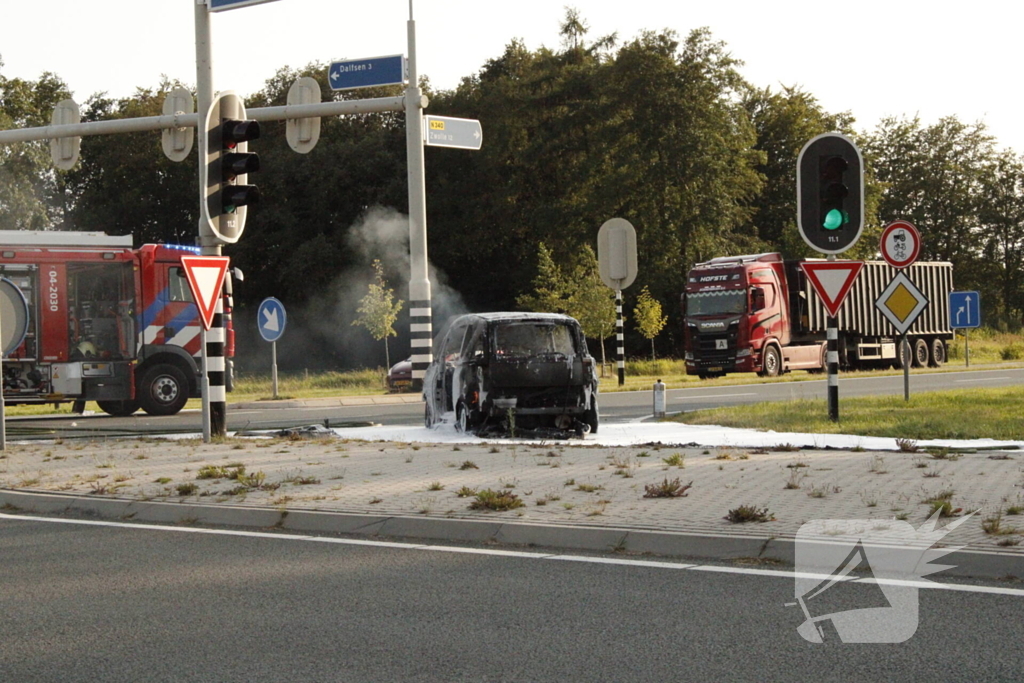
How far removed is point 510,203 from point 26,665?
5170 cm

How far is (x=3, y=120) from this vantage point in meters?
51.6

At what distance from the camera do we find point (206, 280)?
15.0 metres

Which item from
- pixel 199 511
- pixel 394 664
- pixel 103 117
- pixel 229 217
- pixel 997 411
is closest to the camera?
pixel 394 664

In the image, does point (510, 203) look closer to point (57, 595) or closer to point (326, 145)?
point (326, 145)

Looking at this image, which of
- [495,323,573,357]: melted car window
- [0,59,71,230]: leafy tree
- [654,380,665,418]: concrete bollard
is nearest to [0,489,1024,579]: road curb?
[495,323,573,357]: melted car window

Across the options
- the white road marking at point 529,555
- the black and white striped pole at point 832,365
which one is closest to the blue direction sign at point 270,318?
the black and white striped pole at point 832,365

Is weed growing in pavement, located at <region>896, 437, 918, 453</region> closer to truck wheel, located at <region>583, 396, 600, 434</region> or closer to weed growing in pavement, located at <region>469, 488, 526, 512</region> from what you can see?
truck wheel, located at <region>583, 396, 600, 434</region>

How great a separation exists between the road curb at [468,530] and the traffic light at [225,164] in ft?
16.1

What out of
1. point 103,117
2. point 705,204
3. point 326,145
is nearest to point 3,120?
point 103,117

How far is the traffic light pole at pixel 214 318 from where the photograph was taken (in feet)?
50.9

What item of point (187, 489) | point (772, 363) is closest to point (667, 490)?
point (187, 489)

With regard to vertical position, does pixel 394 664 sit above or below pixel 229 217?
below

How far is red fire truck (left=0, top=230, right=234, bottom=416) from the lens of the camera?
23.2 meters

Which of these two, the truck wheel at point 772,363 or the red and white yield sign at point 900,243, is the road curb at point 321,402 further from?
the truck wheel at point 772,363
